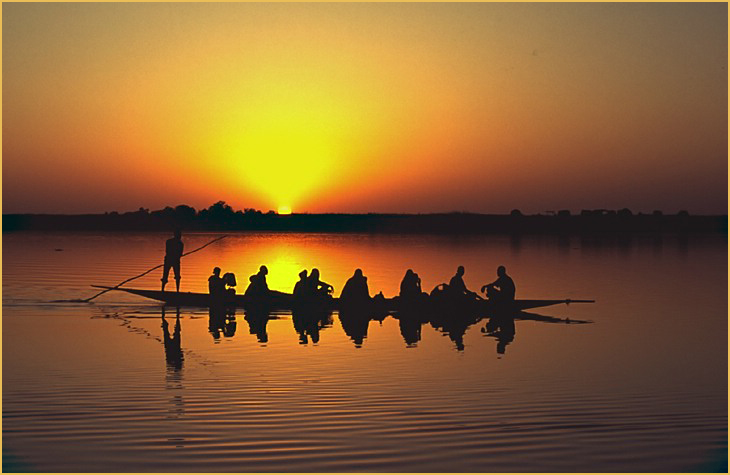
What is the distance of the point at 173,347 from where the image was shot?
66.2ft

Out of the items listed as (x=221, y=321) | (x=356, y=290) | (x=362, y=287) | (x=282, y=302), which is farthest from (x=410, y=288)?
(x=221, y=321)

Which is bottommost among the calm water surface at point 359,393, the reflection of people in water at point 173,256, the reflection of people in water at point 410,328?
the calm water surface at point 359,393

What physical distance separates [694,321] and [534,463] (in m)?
16.9

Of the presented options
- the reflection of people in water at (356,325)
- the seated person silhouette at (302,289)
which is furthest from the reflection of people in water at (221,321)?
the reflection of people in water at (356,325)

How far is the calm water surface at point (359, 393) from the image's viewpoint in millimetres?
10773

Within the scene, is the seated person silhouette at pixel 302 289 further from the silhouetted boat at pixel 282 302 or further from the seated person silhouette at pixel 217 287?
the seated person silhouette at pixel 217 287

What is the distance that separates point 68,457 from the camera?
10.6 m

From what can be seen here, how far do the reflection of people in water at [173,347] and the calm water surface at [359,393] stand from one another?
8 centimetres

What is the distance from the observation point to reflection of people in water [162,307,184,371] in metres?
17.8

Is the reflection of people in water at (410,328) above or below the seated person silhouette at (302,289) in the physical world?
below

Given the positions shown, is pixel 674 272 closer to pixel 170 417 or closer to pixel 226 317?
pixel 226 317

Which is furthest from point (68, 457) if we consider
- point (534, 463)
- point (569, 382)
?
point (569, 382)

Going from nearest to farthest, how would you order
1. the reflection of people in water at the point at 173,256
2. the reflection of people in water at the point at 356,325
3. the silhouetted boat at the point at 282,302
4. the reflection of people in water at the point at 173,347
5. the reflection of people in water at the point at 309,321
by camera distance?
1. the reflection of people in water at the point at 173,347
2. the reflection of people in water at the point at 356,325
3. the reflection of people in water at the point at 309,321
4. the silhouetted boat at the point at 282,302
5. the reflection of people in water at the point at 173,256

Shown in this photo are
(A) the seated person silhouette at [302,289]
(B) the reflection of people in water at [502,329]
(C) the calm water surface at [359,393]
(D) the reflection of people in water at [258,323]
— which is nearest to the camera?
(C) the calm water surface at [359,393]
